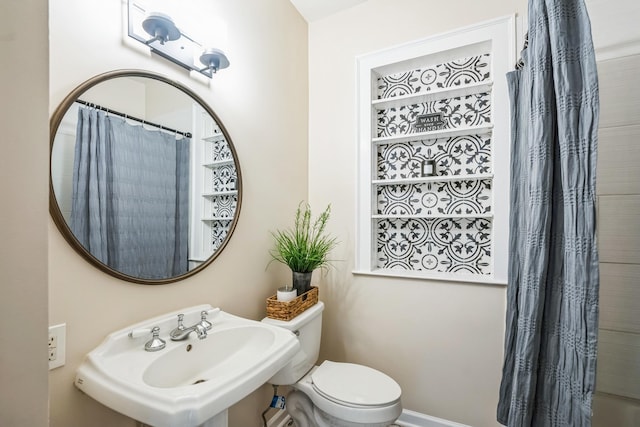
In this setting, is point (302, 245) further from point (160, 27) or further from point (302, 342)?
point (160, 27)

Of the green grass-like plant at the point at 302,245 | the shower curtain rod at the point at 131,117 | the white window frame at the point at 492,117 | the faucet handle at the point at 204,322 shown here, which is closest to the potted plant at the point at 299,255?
the green grass-like plant at the point at 302,245

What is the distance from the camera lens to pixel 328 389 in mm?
1395

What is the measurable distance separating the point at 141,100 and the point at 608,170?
193cm

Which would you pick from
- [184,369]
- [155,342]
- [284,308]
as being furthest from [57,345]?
[284,308]

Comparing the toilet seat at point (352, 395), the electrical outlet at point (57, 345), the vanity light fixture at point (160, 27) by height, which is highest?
the vanity light fixture at point (160, 27)

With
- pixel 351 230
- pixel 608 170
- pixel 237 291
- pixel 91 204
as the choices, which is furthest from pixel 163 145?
pixel 608 170

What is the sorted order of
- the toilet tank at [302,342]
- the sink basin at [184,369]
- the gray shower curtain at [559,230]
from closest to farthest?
1. the sink basin at [184,369]
2. the gray shower curtain at [559,230]
3. the toilet tank at [302,342]

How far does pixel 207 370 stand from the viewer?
1108 millimetres

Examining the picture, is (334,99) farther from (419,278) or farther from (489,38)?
(419,278)

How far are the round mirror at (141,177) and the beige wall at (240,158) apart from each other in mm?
48

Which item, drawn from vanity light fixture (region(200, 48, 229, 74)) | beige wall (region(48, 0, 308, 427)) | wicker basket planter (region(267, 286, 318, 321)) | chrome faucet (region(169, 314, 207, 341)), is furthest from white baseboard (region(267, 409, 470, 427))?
vanity light fixture (region(200, 48, 229, 74))

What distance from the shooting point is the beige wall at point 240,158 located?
849 millimetres

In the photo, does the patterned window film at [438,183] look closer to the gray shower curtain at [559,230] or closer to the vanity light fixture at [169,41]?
the gray shower curtain at [559,230]

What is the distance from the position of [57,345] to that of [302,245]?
41.5 inches
